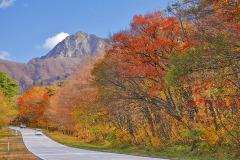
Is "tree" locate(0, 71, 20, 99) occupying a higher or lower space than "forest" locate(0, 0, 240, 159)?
higher

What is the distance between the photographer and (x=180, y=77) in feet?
37.3

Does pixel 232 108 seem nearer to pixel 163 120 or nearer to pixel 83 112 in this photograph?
pixel 163 120

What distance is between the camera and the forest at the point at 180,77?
1040 cm

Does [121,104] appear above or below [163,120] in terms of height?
above

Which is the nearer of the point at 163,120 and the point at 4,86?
the point at 163,120

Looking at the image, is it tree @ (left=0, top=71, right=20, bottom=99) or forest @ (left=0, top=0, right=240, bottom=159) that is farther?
tree @ (left=0, top=71, right=20, bottom=99)

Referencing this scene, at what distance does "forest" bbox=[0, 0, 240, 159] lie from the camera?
1040 cm

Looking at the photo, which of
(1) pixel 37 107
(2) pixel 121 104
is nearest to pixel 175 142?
(2) pixel 121 104

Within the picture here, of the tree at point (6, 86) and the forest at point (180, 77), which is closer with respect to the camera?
the forest at point (180, 77)

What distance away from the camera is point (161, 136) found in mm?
21609

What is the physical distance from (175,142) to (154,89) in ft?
18.6

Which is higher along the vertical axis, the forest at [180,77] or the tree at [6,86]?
the tree at [6,86]

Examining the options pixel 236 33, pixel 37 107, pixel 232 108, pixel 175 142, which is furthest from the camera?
pixel 37 107

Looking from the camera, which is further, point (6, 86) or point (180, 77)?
point (6, 86)
